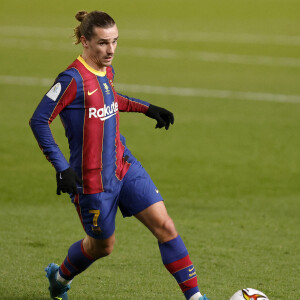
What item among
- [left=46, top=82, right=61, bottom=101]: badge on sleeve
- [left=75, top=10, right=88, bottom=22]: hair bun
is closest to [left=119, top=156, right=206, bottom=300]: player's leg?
[left=46, top=82, right=61, bottom=101]: badge on sleeve

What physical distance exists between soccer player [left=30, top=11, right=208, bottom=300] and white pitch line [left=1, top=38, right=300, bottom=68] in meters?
17.5

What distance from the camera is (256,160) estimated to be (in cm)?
1367

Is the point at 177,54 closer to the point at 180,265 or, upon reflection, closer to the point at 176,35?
the point at 176,35

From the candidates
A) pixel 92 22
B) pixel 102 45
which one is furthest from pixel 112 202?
pixel 92 22

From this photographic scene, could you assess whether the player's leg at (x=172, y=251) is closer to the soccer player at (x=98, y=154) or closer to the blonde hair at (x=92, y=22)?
the soccer player at (x=98, y=154)

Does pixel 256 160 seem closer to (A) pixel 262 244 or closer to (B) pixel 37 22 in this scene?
(A) pixel 262 244

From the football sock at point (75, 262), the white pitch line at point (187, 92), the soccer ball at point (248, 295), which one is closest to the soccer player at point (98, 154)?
the football sock at point (75, 262)

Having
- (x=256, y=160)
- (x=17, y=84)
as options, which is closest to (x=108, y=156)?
(x=256, y=160)

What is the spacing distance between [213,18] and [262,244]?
85.1 feet

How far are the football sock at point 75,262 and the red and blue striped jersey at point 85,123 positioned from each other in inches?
25.9

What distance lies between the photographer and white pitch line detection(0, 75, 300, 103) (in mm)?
19062

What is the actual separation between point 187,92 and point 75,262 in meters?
13.0

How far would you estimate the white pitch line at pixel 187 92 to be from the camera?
19.1m

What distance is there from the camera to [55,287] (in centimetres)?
708
